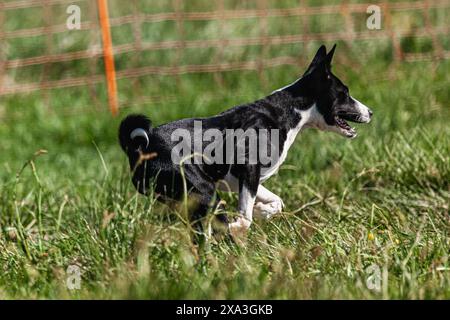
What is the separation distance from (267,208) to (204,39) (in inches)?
182

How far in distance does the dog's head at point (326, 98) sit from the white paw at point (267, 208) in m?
0.39

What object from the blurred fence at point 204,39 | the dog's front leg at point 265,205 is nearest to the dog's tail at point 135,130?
the dog's front leg at point 265,205

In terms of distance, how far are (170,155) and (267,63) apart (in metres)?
4.35

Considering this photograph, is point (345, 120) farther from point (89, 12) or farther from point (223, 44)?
point (89, 12)

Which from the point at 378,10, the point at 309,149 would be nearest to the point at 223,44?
the point at 378,10

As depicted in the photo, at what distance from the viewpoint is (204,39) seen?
30.5 feet

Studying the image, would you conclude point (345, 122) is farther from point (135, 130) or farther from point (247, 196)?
point (135, 130)

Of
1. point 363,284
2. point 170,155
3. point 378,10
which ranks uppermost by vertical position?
point 378,10

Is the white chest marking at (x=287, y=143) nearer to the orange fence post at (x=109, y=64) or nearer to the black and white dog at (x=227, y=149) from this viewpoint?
the black and white dog at (x=227, y=149)

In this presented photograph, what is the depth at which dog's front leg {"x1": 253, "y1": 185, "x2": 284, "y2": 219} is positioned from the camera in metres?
4.84

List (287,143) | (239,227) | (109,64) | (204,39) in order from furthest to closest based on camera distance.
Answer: (204,39)
(109,64)
(287,143)
(239,227)

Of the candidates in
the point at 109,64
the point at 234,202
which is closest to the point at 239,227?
the point at 234,202

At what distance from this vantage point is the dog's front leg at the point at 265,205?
484 centimetres

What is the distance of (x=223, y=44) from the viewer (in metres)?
9.04
